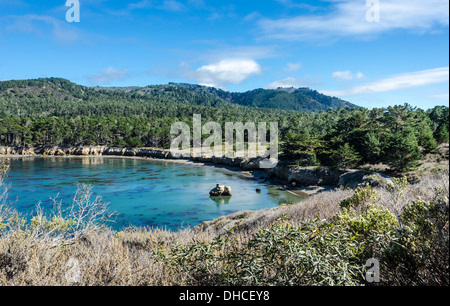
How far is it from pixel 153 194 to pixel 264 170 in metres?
25.8

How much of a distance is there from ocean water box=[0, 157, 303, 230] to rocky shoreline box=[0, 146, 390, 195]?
4235 millimetres

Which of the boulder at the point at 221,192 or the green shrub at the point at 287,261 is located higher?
the green shrub at the point at 287,261

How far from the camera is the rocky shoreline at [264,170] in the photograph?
3519 cm

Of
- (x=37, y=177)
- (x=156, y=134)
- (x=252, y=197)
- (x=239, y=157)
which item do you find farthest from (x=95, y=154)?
(x=252, y=197)

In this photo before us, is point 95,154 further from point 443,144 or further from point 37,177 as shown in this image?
point 443,144

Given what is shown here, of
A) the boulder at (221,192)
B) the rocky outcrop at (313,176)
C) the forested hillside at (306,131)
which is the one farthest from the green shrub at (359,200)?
the rocky outcrop at (313,176)

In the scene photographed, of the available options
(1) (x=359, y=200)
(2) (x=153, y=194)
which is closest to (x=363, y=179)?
(1) (x=359, y=200)

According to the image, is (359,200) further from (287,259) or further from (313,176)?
(313,176)

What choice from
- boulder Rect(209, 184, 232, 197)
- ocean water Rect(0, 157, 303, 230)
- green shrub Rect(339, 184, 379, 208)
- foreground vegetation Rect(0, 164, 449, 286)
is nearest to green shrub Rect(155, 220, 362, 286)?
foreground vegetation Rect(0, 164, 449, 286)

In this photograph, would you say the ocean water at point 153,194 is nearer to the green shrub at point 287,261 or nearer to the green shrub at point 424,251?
the green shrub at point 287,261

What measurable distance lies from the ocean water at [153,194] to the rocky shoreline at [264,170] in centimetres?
424

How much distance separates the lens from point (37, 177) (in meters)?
47.7

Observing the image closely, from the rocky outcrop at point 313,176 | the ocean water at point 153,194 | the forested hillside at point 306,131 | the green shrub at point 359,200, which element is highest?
the forested hillside at point 306,131
